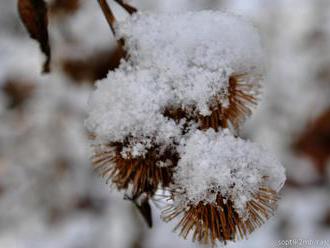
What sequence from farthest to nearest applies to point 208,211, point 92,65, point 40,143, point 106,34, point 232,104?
point 40,143
point 106,34
point 92,65
point 232,104
point 208,211

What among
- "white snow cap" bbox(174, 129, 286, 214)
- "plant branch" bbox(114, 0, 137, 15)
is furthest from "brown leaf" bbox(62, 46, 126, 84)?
"white snow cap" bbox(174, 129, 286, 214)

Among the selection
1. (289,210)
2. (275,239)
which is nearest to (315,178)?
(289,210)

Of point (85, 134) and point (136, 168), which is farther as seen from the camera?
point (85, 134)

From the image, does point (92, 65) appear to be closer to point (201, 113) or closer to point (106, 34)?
point (106, 34)

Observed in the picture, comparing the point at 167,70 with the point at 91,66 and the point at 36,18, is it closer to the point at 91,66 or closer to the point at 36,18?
the point at 36,18

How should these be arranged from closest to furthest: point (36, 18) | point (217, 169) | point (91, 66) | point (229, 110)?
point (217, 169)
point (229, 110)
point (36, 18)
point (91, 66)

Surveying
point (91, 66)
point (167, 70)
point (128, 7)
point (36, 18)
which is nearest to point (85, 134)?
point (91, 66)
